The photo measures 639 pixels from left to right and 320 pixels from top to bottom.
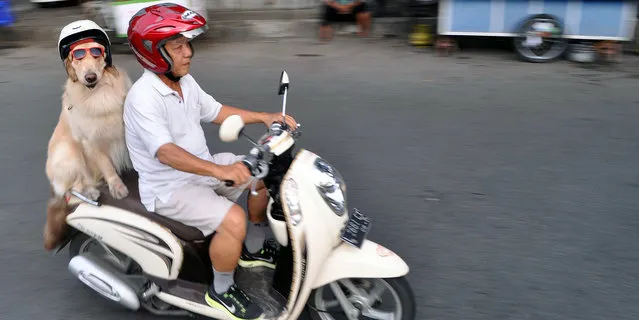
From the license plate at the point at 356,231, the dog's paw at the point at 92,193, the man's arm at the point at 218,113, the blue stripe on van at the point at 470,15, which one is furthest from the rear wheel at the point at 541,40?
the dog's paw at the point at 92,193

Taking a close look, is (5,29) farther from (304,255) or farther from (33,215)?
(304,255)

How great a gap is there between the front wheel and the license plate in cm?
24

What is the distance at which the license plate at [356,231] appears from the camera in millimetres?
2566

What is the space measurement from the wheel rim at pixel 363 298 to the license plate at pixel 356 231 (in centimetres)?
25

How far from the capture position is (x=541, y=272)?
Answer: 3311mm

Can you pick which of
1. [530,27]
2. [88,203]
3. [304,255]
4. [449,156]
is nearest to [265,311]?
[304,255]

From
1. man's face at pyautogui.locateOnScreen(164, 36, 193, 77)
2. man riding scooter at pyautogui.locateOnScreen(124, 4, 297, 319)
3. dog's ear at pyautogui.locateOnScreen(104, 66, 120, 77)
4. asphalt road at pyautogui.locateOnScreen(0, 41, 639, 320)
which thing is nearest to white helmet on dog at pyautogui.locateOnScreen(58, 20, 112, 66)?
dog's ear at pyautogui.locateOnScreen(104, 66, 120, 77)

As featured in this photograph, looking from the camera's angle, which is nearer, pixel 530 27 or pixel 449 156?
pixel 449 156

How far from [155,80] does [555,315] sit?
2313 mm

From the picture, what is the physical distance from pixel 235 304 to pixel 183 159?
2.53 feet

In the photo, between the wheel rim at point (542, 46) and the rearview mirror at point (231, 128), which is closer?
the rearview mirror at point (231, 128)

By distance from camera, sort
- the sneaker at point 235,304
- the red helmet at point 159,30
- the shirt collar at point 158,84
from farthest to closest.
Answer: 1. the sneaker at point 235,304
2. the shirt collar at point 158,84
3. the red helmet at point 159,30

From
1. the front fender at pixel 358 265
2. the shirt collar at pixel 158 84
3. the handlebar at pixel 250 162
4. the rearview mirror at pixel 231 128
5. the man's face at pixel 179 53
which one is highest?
the man's face at pixel 179 53

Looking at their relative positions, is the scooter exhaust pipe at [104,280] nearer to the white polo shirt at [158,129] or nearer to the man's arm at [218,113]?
the white polo shirt at [158,129]
